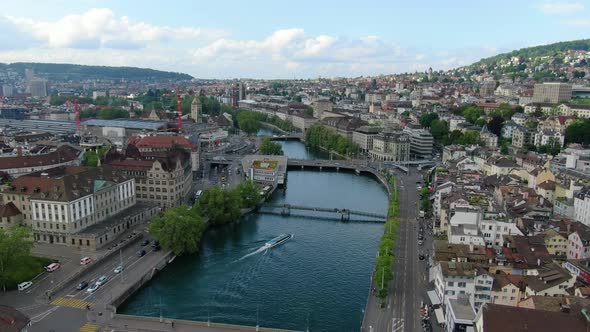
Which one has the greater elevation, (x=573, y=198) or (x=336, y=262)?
(x=573, y=198)

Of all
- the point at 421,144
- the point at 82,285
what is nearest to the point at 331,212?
the point at 82,285

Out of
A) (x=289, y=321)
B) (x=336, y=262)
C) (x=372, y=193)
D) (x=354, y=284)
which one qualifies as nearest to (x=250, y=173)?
(x=372, y=193)

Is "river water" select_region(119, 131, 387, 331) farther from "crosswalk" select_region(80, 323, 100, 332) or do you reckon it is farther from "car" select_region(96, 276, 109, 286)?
"crosswalk" select_region(80, 323, 100, 332)

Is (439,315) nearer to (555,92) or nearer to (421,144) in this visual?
(421,144)

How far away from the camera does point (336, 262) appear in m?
42.8

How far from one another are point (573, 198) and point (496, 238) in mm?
14793

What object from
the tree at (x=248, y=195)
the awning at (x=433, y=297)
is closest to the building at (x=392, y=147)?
the tree at (x=248, y=195)

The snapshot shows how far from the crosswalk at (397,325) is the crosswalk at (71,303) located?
64.6 feet

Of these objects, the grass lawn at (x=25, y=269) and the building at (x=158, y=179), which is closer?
the grass lawn at (x=25, y=269)

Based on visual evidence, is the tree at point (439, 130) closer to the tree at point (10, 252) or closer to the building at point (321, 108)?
the building at point (321, 108)

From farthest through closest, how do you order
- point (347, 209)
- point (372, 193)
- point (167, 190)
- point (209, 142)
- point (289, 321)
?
point (209, 142) → point (372, 193) → point (347, 209) → point (167, 190) → point (289, 321)

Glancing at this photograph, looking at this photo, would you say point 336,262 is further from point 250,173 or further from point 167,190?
point 250,173

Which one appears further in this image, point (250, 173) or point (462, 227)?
point (250, 173)

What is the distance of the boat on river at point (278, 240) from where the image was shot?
1817 inches
